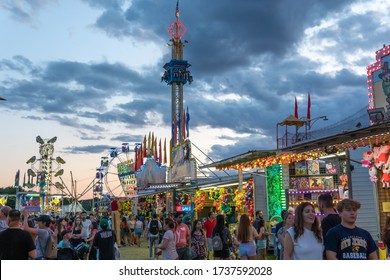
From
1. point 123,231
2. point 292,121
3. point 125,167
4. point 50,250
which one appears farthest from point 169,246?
point 125,167

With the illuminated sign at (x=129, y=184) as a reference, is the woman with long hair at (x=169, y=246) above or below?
below

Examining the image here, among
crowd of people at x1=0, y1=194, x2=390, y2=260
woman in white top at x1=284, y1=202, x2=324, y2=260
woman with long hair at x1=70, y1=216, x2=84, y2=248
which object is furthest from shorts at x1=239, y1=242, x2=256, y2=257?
woman with long hair at x1=70, y1=216, x2=84, y2=248

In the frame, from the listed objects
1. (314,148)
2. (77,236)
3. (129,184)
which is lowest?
(77,236)

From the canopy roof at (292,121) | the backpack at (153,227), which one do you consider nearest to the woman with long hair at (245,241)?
the backpack at (153,227)

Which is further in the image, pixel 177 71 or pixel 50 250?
pixel 177 71

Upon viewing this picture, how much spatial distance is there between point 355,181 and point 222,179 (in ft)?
34.3

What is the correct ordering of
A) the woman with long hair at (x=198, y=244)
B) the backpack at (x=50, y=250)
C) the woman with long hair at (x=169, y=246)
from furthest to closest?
the woman with long hair at (x=198, y=244)
the woman with long hair at (x=169, y=246)
the backpack at (x=50, y=250)

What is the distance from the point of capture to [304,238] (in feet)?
15.5

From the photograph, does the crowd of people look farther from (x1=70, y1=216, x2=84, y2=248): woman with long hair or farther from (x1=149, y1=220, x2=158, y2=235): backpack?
(x1=149, y1=220, x2=158, y2=235): backpack

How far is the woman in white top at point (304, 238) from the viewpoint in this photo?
15.2ft

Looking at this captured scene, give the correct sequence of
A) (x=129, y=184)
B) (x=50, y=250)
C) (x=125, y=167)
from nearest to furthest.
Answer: (x=50, y=250) → (x=129, y=184) → (x=125, y=167)

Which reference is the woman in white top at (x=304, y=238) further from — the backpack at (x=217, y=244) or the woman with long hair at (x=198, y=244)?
the woman with long hair at (x=198, y=244)

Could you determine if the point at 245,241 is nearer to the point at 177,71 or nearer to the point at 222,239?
the point at 222,239

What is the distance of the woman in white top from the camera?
183 inches
